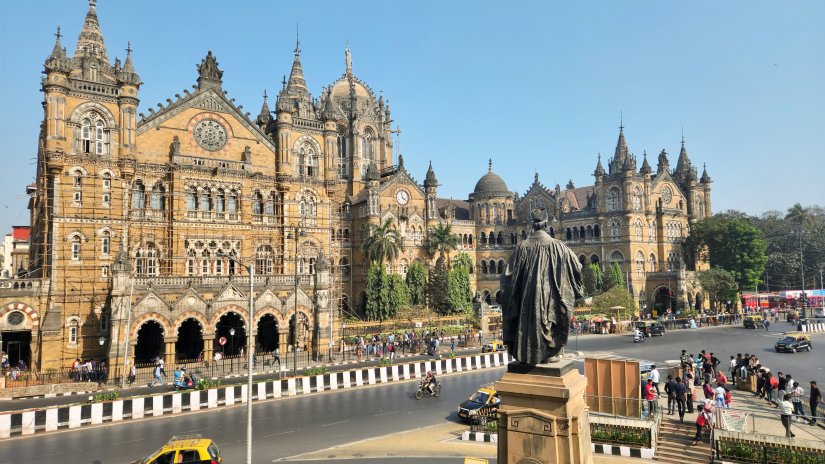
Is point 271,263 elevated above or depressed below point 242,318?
above

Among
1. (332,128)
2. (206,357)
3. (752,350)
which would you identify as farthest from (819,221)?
(206,357)

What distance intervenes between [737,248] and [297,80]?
5971 cm

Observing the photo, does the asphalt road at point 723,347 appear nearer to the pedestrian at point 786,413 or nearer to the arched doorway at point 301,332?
the pedestrian at point 786,413

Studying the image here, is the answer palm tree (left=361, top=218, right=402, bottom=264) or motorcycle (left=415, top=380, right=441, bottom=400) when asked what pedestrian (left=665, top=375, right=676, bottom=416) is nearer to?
motorcycle (left=415, top=380, right=441, bottom=400)

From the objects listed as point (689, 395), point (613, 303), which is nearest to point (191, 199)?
point (689, 395)

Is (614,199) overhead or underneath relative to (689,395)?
overhead

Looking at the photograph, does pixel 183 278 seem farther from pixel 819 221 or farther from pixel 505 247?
pixel 819 221

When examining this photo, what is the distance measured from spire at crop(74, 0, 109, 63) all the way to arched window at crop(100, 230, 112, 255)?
16117 mm

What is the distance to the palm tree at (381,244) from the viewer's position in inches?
2292

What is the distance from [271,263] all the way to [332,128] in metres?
13.9

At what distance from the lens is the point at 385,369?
31.4 metres

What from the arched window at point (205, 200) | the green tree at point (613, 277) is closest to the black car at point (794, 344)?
the green tree at point (613, 277)

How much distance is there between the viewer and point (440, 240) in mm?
66062

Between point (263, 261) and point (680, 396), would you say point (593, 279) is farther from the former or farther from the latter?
point (680, 396)
